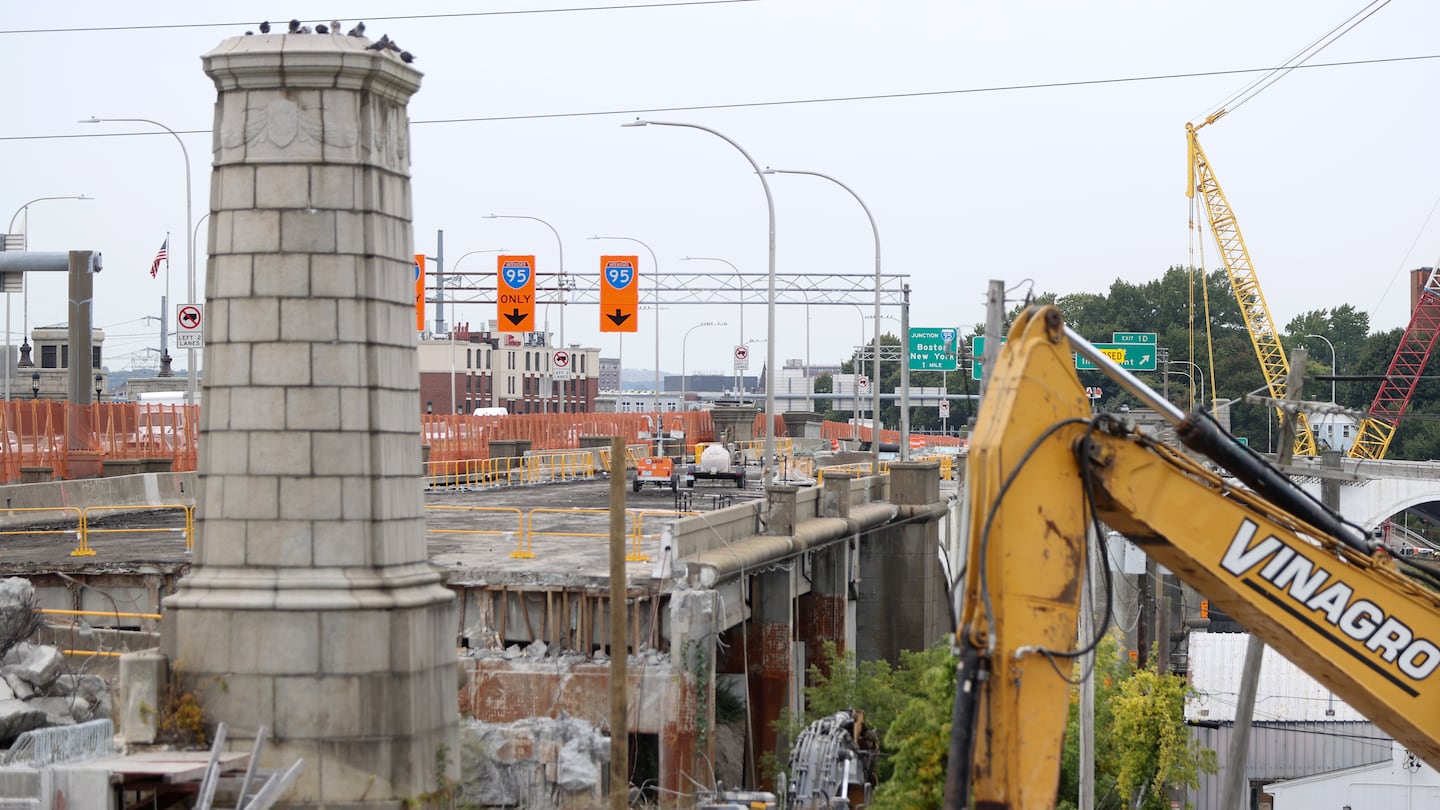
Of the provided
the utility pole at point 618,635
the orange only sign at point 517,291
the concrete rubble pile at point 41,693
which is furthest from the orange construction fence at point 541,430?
the concrete rubble pile at point 41,693

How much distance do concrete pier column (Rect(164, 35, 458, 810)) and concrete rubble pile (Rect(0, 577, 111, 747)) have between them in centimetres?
177

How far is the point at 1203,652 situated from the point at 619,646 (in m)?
30.1

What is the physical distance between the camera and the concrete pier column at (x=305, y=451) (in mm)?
12148

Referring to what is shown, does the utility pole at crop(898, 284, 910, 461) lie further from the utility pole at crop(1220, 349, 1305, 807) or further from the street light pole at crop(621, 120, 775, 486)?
the utility pole at crop(1220, 349, 1305, 807)

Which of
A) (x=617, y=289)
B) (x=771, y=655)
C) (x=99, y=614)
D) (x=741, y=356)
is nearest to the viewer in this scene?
(x=99, y=614)

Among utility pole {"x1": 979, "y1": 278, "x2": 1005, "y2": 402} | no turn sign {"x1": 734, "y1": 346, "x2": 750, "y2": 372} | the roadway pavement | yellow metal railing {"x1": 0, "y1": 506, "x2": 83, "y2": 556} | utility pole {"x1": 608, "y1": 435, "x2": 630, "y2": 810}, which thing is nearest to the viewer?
utility pole {"x1": 979, "y1": 278, "x2": 1005, "y2": 402}

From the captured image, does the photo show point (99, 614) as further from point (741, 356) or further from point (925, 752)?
point (741, 356)

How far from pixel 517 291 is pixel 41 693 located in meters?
33.0

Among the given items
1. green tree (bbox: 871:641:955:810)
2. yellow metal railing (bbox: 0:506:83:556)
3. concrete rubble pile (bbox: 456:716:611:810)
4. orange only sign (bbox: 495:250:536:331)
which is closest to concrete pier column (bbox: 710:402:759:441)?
orange only sign (bbox: 495:250:536:331)

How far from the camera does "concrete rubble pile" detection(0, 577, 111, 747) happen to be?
512 inches

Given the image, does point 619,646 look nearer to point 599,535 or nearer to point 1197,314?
point 599,535

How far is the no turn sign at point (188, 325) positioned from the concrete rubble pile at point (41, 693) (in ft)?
68.1

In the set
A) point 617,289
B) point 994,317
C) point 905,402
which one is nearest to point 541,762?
point 994,317

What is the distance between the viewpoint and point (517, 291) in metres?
46.7
